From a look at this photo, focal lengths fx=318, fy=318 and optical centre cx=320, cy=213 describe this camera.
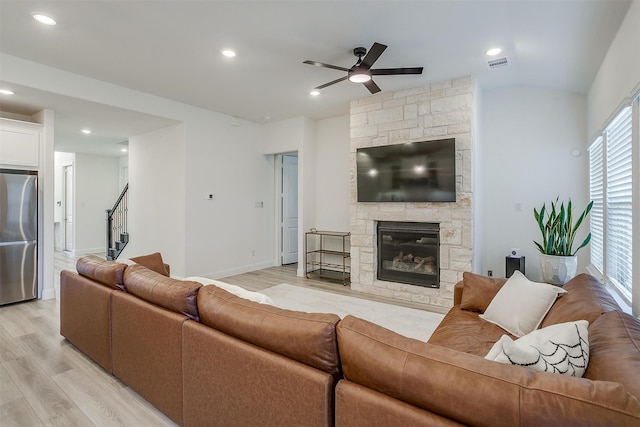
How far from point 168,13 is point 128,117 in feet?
8.97

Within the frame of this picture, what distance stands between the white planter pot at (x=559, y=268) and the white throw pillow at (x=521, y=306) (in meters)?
1.63

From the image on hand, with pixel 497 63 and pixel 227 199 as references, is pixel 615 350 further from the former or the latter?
pixel 227 199

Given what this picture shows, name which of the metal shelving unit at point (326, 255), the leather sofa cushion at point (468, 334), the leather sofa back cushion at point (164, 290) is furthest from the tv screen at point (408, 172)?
the leather sofa back cushion at point (164, 290)

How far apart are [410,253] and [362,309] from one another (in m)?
1.13

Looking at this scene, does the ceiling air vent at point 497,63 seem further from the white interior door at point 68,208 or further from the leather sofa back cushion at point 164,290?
the white interior door at point 68,208

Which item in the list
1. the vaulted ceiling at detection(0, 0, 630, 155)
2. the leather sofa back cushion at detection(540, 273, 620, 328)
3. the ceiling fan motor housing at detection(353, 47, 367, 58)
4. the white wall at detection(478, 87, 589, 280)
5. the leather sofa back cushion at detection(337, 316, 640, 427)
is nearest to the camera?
the leather sofa back cushion at detection(337, 316, 640, 427)

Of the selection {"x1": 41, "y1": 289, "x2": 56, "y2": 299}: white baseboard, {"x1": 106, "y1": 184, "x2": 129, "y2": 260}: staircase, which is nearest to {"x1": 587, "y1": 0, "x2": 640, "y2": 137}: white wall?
{"x1": 41, "y1": 289, "x2": 56, "y2": 299}: white baseboard

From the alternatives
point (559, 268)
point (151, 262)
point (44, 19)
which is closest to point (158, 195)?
point (151, 262)

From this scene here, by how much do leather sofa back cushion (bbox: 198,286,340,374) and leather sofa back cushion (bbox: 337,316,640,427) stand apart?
0.08 meters

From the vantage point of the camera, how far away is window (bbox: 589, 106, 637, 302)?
2.53 m

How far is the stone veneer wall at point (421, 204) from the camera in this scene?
405cm

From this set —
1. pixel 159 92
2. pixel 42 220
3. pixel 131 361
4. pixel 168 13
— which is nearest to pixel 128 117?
pixel 159 92

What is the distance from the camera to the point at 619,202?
2.80m

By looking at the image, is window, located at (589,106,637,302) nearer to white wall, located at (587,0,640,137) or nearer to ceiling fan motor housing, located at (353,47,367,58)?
white wall, located at (587,0,640,137)
